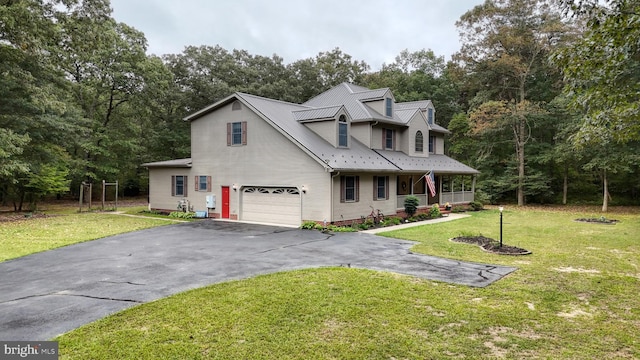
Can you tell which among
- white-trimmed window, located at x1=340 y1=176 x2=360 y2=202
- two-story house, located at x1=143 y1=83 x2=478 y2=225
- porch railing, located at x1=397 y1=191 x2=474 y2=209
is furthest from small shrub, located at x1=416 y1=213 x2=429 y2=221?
white-trimmed window, located at x1=340 y1=176 x2=360 y2=202

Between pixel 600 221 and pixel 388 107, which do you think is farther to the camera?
pixel 388 107

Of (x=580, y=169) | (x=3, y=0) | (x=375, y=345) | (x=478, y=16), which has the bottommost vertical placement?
(x=375, y=345)

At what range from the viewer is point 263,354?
4551 millimetres

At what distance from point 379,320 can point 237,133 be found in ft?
50.4

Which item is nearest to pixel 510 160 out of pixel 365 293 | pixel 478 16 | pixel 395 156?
pixel 478 16

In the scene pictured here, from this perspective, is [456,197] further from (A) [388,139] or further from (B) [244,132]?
(B) [244,132]

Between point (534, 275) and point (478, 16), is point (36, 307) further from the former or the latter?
point (478, 16)

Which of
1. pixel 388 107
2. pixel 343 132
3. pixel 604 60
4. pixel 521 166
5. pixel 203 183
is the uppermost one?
pixel 388 107

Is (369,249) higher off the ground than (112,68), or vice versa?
(112,68)

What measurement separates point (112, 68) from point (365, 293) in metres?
29.5

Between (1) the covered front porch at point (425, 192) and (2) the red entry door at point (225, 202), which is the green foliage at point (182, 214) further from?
(1) the covered front porch at point (425, 192)

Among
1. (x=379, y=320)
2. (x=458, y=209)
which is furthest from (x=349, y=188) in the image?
(x=379, y=320)

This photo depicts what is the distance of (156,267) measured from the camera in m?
9.10

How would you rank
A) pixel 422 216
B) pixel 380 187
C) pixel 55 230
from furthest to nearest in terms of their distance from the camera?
1. pixel 422 216
2. pixel 380 187
3. pixel 55 230
